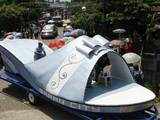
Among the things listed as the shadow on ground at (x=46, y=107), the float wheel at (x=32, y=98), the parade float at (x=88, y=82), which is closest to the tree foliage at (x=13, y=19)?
the shadow on ground at (x=46, y=107)

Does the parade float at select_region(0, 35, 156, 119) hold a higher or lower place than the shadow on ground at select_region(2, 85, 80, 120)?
higher

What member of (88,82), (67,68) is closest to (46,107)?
(67,68)

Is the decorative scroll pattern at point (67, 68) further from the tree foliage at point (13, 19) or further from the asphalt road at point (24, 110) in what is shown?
the tree foliage at point (13, 19)

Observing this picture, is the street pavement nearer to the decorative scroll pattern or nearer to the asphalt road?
the asphalt road

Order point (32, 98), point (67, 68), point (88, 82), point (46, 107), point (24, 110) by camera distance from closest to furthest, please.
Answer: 1. point (88, 82)
2. point (67, 68)
3. point (24, 110)
4. point (46, 107)
5. point (32, 98)

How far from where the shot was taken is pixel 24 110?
44.0ft

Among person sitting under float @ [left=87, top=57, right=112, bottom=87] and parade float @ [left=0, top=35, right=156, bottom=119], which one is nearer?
parade float @ [left=0, top=35, right=156, bottom=119]

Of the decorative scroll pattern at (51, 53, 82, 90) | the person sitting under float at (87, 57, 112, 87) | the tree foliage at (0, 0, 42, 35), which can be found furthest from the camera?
the tree foliage at (0, 0, 42, 35)

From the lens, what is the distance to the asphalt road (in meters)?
12.7

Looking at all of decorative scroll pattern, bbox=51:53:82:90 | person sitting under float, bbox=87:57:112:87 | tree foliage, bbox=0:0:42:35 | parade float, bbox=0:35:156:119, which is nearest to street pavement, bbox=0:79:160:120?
parade float, bbox=0:35:156:119

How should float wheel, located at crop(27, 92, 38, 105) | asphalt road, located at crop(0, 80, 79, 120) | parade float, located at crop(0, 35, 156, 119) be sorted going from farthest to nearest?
1. float wheel, located at crop(27, 92, 38, 105)
2. asphalt road, located at crop(0, 80, 79, 120)
3. parade float, located at crop(0, 35, 156, 119)

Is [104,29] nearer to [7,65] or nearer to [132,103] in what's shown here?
[7,65]

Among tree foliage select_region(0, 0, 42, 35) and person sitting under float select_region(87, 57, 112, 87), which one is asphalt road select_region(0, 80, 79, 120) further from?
tree foliage select_region(0, 0, 42, 35)

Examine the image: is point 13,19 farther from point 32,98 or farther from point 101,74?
point 101,74
